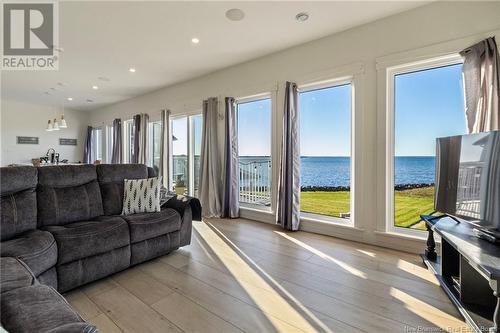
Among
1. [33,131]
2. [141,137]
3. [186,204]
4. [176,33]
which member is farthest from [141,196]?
[33,131]

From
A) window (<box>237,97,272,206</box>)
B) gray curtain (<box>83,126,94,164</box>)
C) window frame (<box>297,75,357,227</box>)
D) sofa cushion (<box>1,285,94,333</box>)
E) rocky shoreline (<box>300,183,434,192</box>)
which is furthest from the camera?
gray curtain (<box>83,126,94,164</box>)

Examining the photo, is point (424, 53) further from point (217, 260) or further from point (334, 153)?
point (217, 260)

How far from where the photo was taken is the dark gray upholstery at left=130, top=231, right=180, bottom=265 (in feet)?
7.98

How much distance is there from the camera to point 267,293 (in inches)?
78.5

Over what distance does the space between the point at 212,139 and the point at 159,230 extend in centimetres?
243

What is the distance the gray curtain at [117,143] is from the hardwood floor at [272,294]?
5.16 m

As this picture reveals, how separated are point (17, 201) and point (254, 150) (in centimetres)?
330

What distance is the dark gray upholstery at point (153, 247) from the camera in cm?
243

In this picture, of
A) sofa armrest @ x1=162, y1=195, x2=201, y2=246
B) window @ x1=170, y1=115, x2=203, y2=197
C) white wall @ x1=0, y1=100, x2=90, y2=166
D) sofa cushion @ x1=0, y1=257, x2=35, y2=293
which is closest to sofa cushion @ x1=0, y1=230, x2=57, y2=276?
sofa cushion @ x1=0, y1=257, x2=35, y2=293

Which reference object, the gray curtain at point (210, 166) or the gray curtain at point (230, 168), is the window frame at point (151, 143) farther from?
the gray curtain at point (230, 168)

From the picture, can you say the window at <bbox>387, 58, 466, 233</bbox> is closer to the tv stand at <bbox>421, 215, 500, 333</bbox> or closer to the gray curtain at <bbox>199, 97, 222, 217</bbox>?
the tv stand at <bbox>421, 215, 500, 333</bbox>

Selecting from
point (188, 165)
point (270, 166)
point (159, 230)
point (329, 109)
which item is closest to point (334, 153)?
point (329, 109)

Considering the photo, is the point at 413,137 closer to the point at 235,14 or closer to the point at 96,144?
the point at 235,14

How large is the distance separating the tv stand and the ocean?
0.89m
